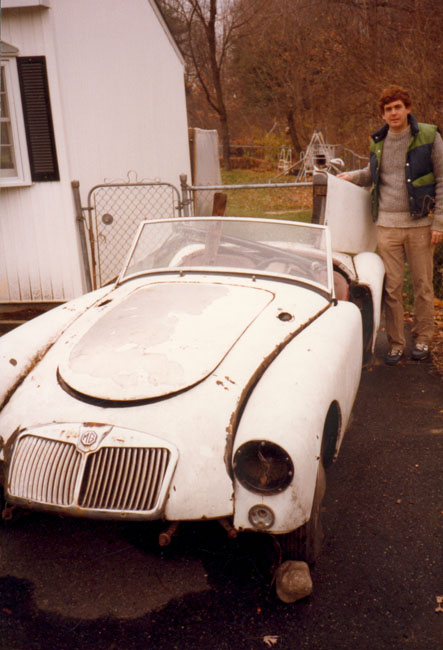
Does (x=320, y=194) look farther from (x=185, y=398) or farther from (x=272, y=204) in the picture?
(x=272, y=204)

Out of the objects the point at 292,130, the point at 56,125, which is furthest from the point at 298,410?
the point at 292,130

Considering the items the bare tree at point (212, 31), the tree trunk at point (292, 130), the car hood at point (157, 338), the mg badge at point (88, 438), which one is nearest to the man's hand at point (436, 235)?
the car hood at point (157, 338)

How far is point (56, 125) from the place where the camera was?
6.79 m

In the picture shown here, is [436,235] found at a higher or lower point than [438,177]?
lower

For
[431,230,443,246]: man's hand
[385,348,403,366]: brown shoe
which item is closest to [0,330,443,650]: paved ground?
[385,348,403,366]: brown shoe

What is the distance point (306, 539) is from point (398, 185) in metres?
3.37

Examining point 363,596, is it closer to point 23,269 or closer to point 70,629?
point 70,629

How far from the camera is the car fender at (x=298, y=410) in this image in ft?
7.95

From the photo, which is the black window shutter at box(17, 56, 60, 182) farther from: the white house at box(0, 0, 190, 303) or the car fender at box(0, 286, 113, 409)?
the car fender at box(0, 286, 113, 409)

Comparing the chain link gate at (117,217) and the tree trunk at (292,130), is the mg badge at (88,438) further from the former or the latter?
the tree trunk at (292,130)

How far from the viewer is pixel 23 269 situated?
23.5 ft

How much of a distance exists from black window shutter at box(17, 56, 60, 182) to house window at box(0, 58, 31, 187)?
59 mm

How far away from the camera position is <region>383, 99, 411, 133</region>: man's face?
4.77 metres

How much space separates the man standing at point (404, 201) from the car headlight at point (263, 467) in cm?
310
